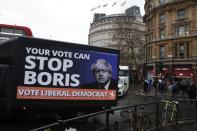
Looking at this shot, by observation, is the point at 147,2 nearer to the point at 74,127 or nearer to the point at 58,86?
the point at 58,86

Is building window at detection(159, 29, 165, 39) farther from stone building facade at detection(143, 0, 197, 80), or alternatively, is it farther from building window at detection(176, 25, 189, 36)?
building window at detection(176, 25, 189, 36)

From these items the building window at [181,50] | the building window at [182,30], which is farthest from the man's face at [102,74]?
the building window at [182,30]

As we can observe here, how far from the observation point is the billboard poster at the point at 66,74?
10.3m

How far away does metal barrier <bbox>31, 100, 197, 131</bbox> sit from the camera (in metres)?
6.49

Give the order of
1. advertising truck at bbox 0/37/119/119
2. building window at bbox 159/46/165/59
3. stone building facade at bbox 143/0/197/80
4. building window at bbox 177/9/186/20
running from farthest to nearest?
building window at bbox 159/46/165/59, building window at bbox 177/9/186/20, stone building facade at bbox 143/0/197/80, advertising truck at bbox 0/37/119/119

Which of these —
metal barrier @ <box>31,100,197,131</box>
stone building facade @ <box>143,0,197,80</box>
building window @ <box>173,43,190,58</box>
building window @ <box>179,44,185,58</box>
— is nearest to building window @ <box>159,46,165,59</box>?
stone building facade @ <box>143,0,197,80</box>

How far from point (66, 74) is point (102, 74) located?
5.16 feet

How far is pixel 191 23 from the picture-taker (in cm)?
5016

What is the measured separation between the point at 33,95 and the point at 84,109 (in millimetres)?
2200

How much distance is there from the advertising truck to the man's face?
13cm

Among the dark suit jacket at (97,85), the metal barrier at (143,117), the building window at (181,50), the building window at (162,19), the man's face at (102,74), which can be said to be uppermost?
the building window at (162,19)

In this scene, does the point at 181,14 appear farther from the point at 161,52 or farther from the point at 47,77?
the point at 47,77

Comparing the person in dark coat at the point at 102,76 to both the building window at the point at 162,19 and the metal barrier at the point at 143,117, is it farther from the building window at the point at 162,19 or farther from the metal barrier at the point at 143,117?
the building window at the point at 162,19

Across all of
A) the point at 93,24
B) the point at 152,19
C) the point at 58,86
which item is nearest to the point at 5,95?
the point at 58,86
